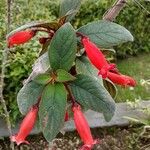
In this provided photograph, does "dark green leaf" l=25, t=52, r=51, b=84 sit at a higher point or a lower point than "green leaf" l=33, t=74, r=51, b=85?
higher

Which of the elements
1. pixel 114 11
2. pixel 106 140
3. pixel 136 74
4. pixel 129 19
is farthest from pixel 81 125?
pixel 129 19

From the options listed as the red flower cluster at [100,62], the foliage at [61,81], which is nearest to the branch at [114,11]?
the foliage at [61,81]

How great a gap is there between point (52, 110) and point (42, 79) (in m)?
0.09

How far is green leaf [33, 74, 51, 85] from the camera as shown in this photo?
1456mm

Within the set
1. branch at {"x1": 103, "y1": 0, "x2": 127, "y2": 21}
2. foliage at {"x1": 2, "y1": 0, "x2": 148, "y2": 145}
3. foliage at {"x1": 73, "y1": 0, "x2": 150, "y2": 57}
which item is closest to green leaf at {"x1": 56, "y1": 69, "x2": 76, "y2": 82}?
foliage at {"x1": 2, "y1": 0, "x2": 148, "y2": 145}

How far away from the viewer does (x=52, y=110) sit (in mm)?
1485

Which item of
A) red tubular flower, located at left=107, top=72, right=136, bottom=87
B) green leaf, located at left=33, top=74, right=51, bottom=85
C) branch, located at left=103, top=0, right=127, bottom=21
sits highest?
branch, located at left=103, top=0, right=127, bottom=21

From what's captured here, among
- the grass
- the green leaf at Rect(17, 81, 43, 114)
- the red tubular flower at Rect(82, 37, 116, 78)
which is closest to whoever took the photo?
the red tubular flower at Rect(82, 37, 116, 78)

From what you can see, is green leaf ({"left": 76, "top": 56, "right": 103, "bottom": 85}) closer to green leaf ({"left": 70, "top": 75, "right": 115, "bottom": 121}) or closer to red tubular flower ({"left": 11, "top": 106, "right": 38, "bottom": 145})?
green leaf ({"left": 70, "top": 75, "right": 115, "bottom": 121})

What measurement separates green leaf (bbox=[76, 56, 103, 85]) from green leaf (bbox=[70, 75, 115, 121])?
A: 55 millimetres

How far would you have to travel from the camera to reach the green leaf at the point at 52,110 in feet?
4.84

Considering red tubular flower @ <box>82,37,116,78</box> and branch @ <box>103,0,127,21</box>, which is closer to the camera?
red tubular flower @ <box>82,37,116,78</box>

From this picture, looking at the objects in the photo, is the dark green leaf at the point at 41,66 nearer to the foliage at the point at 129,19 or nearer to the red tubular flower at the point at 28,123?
the red tubular flower at the point at 28,123

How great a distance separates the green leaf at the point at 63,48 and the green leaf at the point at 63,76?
3cm
